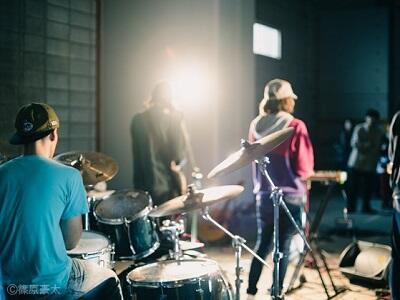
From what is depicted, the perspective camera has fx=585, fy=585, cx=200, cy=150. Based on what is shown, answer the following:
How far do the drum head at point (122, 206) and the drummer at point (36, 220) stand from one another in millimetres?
1786

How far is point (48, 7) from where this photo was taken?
23.6 feet

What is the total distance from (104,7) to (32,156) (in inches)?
218

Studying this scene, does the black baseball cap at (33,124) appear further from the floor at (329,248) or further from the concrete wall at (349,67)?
the concrete wall at (349,67)

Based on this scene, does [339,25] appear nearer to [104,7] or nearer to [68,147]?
[104,7]

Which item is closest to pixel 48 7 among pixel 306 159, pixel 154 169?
pixel 154 169

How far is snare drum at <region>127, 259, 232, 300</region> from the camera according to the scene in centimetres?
366

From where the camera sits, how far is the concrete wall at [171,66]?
816 centimetres

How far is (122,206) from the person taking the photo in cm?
519

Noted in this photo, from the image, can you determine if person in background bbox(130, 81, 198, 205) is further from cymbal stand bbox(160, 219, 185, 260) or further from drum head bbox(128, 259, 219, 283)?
drum head bbox(128, 259, 219, 283)

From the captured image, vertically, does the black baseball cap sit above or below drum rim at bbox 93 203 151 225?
above

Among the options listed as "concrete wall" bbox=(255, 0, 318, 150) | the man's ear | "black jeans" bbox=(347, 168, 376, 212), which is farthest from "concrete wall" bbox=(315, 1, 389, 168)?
the man's ear

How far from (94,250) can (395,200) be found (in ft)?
7.28

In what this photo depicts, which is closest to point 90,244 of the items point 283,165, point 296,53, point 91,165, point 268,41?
point 91,165

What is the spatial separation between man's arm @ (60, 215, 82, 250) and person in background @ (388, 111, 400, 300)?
236 cm
